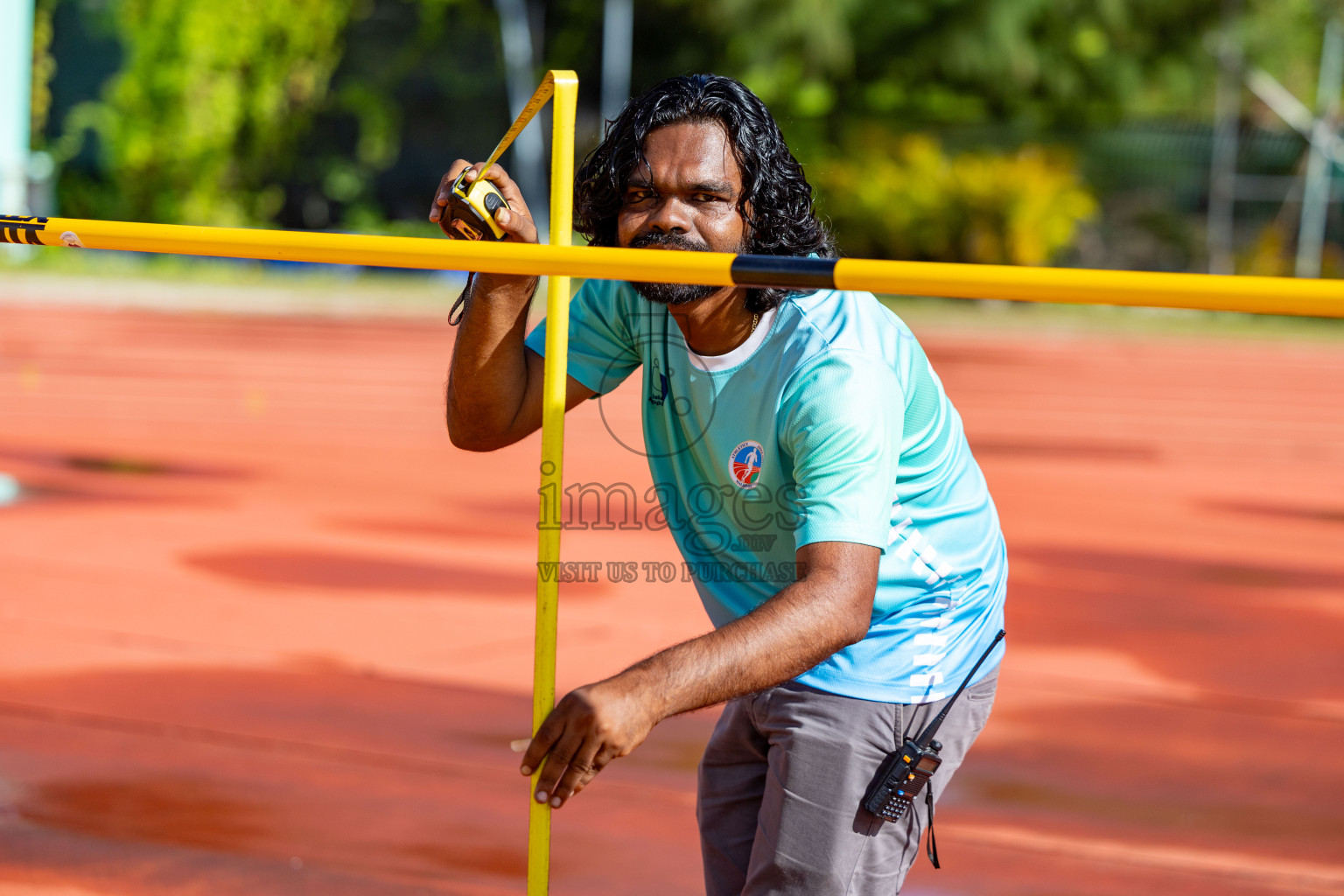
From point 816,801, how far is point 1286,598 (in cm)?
446

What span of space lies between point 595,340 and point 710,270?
27.4 inches

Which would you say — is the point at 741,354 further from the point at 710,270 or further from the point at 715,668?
the point at 715,668

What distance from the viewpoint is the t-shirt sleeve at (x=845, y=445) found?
77.0 inches

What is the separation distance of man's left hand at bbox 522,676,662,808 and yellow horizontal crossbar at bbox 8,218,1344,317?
57 cm

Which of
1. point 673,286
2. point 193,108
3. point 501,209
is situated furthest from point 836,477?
point 193,108

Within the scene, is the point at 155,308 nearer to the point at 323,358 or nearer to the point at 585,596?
the point at 323,358

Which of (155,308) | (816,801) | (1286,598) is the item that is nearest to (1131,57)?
(155,308)

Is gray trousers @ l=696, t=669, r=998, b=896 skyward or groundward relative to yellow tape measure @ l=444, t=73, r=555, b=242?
groundward

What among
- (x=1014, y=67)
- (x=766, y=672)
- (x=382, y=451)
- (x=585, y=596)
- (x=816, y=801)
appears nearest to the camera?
(x=766, y=672)

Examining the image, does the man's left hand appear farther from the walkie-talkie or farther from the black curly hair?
the black curly hair

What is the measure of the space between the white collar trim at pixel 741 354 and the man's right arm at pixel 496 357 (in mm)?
356

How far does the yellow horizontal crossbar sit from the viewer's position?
5.91 ft

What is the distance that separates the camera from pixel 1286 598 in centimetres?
591

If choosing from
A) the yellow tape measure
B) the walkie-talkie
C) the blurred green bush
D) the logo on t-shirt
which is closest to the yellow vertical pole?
the yellow tape measure
